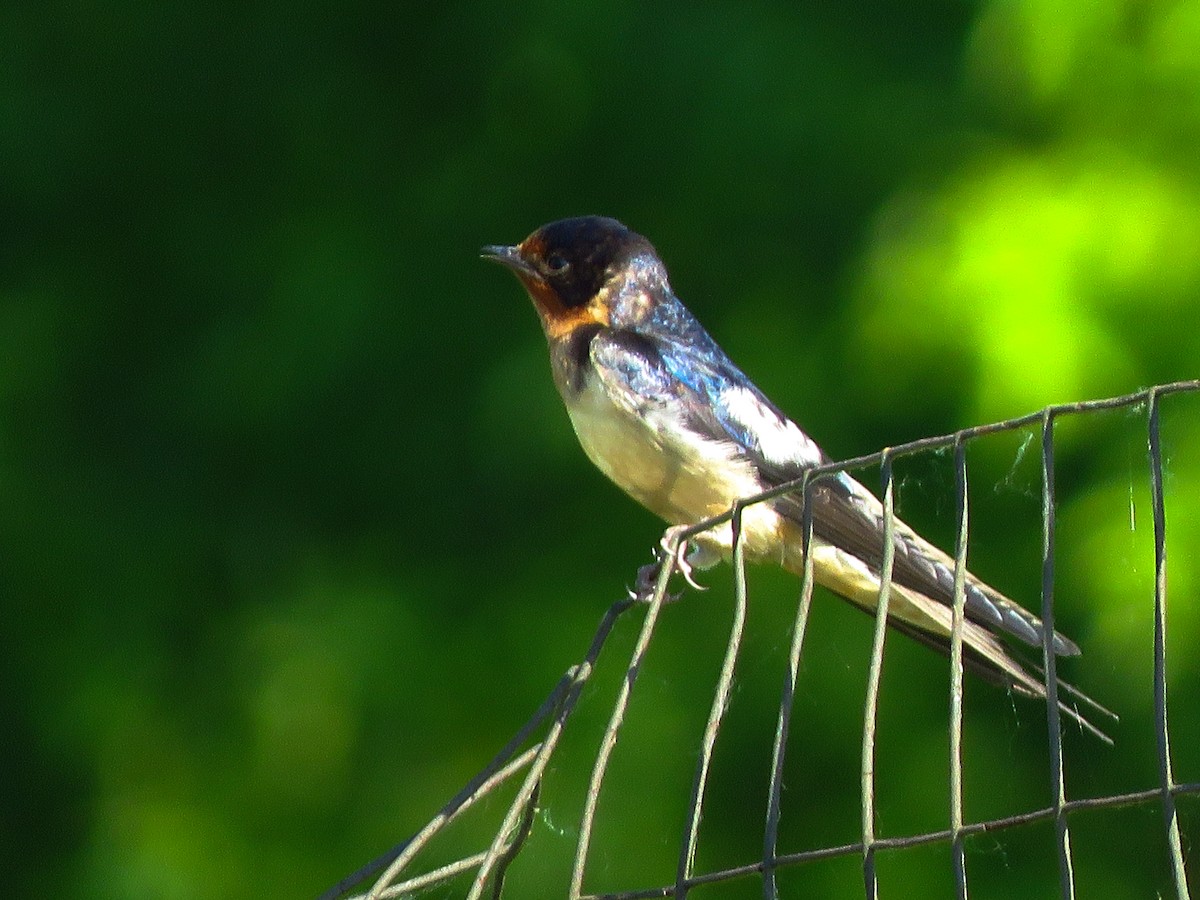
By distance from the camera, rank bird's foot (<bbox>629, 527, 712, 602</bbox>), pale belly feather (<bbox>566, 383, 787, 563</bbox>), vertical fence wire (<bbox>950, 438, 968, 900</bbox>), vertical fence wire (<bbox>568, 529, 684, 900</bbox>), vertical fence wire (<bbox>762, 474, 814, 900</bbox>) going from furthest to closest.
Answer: pale belly feather (<bbox>566, 383, 787, 563</bbox>) < bird's foot (<bbox>629, 527, 712, 602</bbox>) < vertical fence wire (<bbox>568, 529, 684, 900</bbox>) < vertical fence wire (<bbox>762, 474, 814, 900</bbox>) < vertical fence wire (<bbox>950, 438, 968, 900</bbox>)

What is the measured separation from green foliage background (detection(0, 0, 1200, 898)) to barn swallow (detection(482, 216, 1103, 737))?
43cm

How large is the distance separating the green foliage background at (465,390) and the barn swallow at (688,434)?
0.43m

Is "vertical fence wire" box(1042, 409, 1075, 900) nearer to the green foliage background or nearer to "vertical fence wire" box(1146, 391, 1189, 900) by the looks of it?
"vertical fence wire" box(1146, 391, 1189, 900)

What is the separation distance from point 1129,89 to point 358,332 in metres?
1.74

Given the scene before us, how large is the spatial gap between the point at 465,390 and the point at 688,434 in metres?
1.41

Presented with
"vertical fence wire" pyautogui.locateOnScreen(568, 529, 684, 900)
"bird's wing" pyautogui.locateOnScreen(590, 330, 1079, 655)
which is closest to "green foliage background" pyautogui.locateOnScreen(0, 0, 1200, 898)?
"bird's wing" pyautogui.locateOnScreen(590, 330, 1079, 655)

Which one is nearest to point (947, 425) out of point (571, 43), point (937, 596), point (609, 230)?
point (609, 230)

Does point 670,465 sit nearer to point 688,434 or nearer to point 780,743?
point 688,434

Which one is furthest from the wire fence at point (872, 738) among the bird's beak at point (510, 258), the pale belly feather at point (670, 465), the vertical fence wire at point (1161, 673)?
the bird's beak at point (510, 258)

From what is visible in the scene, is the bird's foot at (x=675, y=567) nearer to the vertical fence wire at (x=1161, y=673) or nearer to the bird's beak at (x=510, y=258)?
the bird's beak at (x=510, y=258)

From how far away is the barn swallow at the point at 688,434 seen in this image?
2.87 meters

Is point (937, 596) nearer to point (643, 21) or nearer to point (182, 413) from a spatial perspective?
point (643, 21)

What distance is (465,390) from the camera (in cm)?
443

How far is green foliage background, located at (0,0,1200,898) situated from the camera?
366 centimetres
